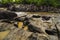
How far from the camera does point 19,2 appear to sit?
4088 centimetres

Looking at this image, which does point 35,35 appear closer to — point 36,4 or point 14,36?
point 14,36

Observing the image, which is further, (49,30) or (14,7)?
(14,7)

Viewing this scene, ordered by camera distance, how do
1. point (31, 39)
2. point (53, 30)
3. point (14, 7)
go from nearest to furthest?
point (31, 39) < point (53, 30) < point (14, 7)

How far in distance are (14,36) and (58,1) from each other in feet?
96.8

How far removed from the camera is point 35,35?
41.7 ft

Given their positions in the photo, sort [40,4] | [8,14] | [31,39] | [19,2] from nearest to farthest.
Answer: [31,39]
[8,14]
[40,4]
[19,2]

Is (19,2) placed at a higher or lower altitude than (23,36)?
lower

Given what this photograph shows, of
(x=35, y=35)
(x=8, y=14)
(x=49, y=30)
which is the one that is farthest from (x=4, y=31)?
(x=8, y=14)

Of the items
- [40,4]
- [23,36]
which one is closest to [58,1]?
[40,4]

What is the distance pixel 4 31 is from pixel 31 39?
12.7ft

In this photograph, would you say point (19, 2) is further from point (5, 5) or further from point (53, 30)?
point (53, 30)

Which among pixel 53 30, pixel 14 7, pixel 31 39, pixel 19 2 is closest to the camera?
pixel 31 39

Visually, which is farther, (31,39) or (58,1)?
(58,1)

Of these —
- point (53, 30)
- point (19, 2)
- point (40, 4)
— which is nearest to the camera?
point (53, 30)
